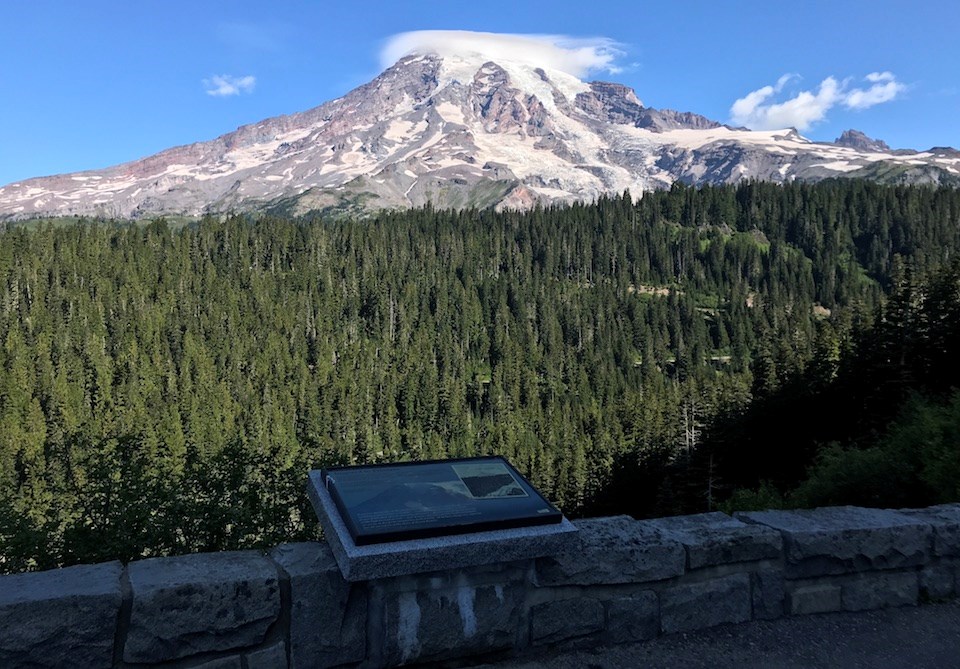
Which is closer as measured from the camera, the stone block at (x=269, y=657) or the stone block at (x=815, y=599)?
the stone block at (x=269, y=657)

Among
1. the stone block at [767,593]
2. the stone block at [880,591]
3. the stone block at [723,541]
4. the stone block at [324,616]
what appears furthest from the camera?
the stone block at [880,591]

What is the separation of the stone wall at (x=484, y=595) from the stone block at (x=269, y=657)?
1 centimetres

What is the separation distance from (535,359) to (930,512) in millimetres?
183060

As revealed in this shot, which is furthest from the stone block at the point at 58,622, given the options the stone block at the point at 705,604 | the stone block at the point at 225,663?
the stone block at the point at 705,604

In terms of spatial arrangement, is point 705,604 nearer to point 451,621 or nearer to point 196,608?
point 451,621

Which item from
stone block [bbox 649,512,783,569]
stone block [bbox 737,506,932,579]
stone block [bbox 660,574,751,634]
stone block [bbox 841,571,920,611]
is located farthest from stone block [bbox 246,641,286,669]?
stone block [bbox 841,571,920,611]

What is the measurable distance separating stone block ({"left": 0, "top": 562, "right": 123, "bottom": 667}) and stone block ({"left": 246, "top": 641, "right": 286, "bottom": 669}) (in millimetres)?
1081

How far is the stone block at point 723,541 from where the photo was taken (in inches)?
271

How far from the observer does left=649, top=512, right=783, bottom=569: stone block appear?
6875 millimetres

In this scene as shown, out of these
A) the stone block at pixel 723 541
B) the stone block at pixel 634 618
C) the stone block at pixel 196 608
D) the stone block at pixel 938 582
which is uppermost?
the stone block at pixel 196 608

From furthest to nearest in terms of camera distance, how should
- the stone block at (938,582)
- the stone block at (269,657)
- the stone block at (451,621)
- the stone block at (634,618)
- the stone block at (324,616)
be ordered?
the stone block at (938,582) → the stone block at (634,618) → the stone block at (451,621) → the stone block at (324,616) → the stone block at (269,657)

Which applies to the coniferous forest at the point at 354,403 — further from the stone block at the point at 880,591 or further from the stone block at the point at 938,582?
the stone block at the point at 880,591

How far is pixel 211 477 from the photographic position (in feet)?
55.9

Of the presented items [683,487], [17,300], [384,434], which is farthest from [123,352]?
[683,487]
